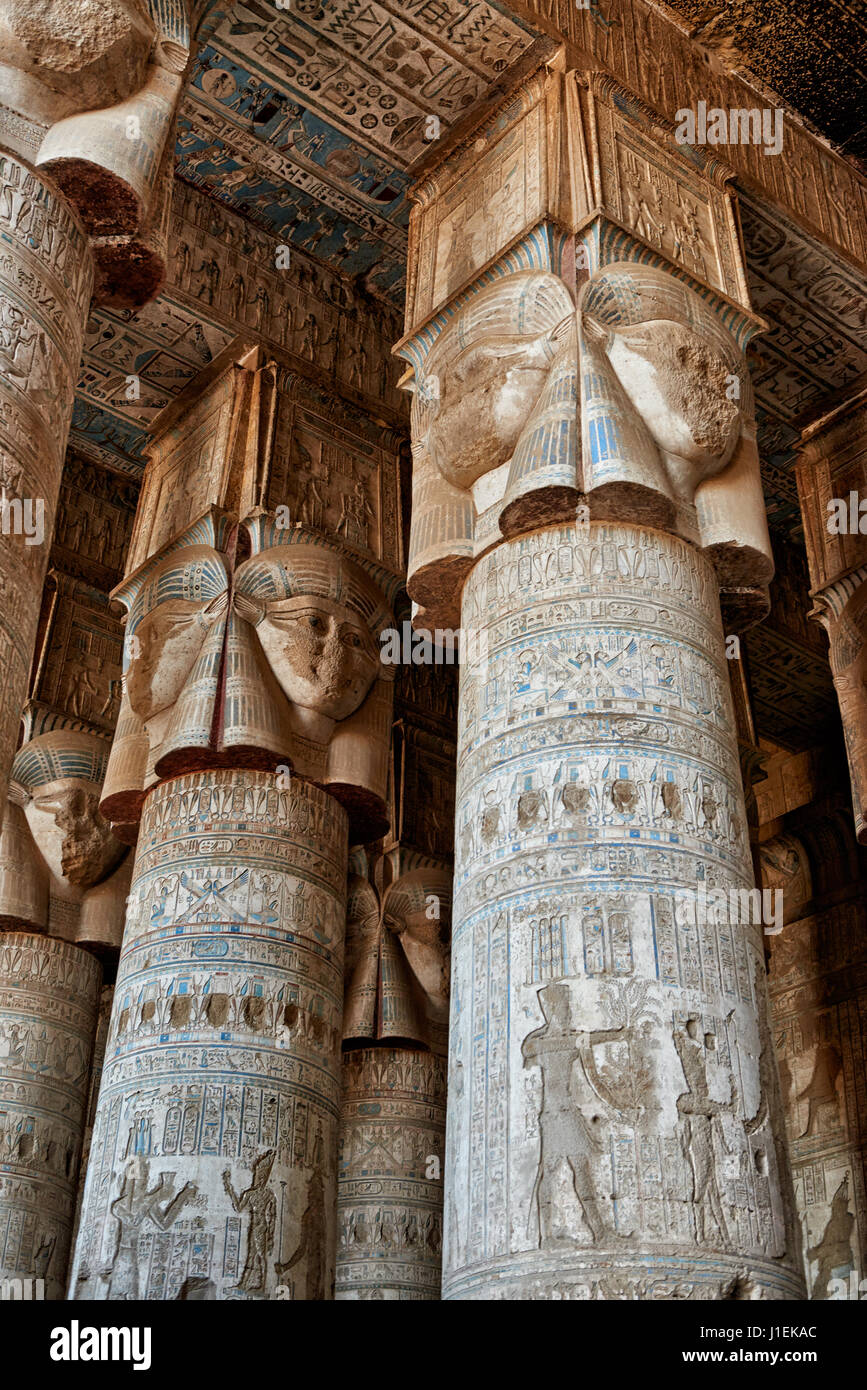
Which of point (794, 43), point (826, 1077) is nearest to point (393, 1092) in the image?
point (826, 1077)


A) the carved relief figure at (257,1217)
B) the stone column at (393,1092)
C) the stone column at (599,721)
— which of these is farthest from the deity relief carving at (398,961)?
the stone column at (599,721)

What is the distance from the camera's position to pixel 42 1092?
7973 mm

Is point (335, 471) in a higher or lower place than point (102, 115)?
higher

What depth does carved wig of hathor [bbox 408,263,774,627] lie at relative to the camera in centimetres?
563

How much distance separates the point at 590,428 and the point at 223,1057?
3052 millimetres

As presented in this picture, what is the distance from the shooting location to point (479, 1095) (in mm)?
4508

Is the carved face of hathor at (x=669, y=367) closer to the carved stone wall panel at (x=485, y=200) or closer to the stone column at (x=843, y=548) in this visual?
the carved stone wall panel at (x=485, y=200)

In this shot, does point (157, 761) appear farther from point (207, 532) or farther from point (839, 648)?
point (839, 648)

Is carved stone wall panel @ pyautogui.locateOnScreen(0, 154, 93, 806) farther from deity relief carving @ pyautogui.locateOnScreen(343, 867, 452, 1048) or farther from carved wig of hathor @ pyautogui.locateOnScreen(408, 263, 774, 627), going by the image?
deity relief carving @ pyautogui.locateOnScreen(343, 867, 452, 1048)

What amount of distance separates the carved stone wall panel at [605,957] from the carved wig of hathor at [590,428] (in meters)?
0.24

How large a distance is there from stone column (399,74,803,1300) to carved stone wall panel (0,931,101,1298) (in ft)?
11.4

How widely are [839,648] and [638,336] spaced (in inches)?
107

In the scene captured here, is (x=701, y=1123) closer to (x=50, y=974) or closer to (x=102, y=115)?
(x=102, y=115)

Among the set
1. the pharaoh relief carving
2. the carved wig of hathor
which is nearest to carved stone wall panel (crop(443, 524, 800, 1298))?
the carved wig of hathor
